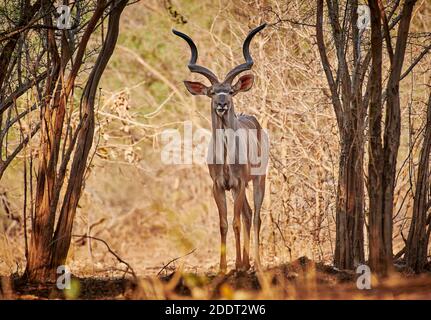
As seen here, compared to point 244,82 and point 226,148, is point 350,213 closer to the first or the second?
point 226,148

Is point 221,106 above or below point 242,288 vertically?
above

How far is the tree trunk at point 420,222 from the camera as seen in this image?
8.48m

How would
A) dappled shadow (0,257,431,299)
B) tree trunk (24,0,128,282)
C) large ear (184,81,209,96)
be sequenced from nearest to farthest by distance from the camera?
1. dappled shadow (0,257,431,299)
2. tree trunk (24,0,128,282)
3. large ear (184,81,209,96)

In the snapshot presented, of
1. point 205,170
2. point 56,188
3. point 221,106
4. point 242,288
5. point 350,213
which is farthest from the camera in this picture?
point 205,170

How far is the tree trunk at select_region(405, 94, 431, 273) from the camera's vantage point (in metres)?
8.48

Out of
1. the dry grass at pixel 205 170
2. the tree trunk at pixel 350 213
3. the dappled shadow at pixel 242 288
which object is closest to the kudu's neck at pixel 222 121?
the dry grass at pixel 205 170

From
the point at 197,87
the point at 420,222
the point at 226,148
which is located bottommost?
the point at 420,222

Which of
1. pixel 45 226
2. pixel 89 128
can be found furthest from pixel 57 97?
pixel 45 226

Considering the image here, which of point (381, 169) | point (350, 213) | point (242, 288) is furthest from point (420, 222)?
point (242, 288)

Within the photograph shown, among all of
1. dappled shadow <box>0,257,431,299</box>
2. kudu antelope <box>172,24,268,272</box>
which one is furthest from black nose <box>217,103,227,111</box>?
dappled shadow <box>0,257,431,299</box>

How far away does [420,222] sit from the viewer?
8.56 m

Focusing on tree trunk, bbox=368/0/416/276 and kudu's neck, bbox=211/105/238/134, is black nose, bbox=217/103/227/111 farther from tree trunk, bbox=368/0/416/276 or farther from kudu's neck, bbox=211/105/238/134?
tree trunk, bbox=368/0/416/276
